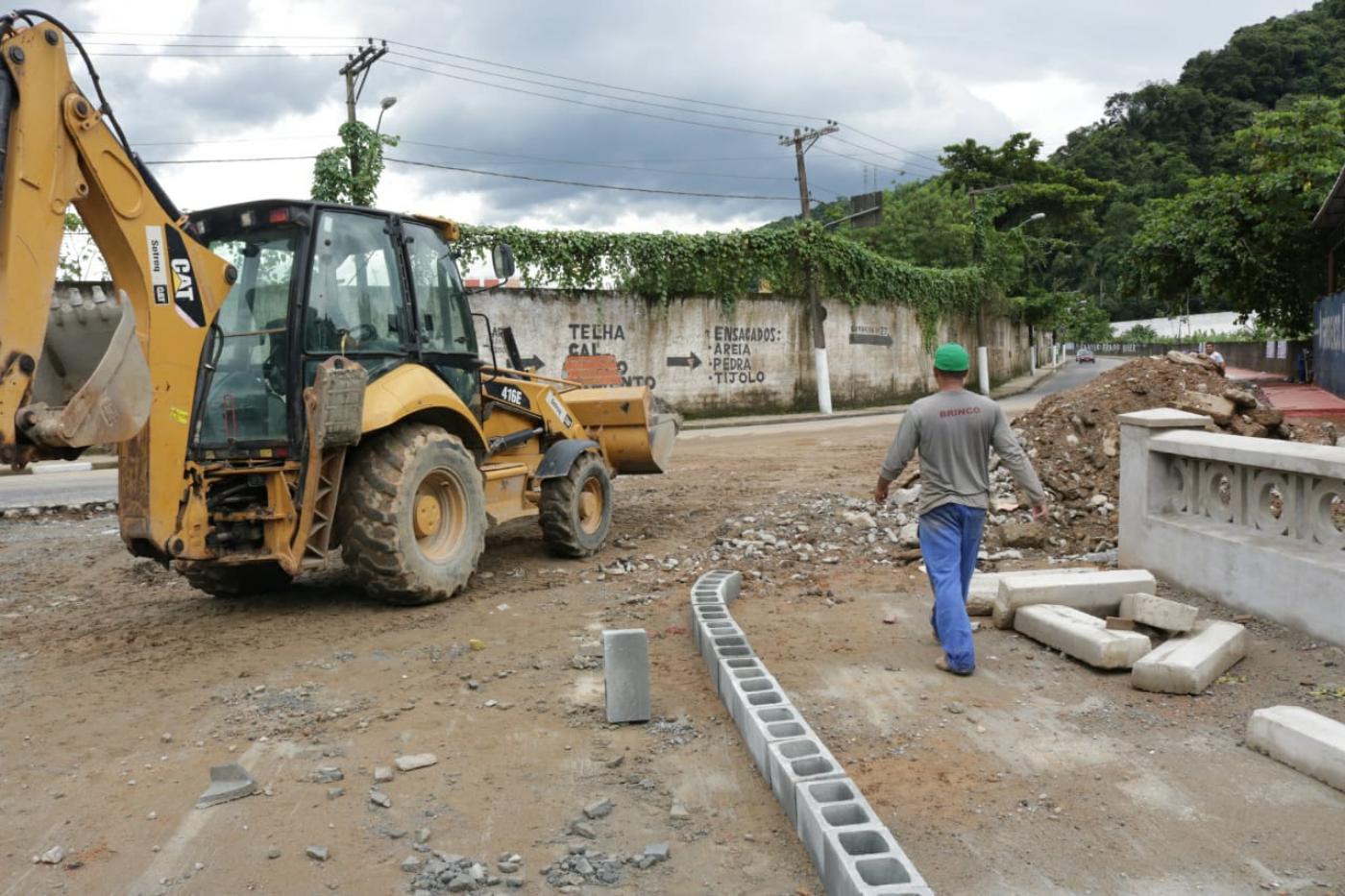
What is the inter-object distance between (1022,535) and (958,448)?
10.9 ft

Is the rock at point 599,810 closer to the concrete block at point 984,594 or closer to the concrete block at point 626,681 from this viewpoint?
the concrete block at point 626,681

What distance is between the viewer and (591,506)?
9.02 m

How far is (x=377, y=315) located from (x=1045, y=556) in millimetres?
5637

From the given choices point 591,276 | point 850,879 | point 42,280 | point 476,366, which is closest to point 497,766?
point 850,879

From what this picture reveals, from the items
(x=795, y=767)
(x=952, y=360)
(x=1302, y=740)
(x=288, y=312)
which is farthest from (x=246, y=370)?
(x=1302, y=740)

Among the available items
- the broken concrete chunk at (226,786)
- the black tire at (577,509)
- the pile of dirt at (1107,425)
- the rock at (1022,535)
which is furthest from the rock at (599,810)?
the pile of dirt at (1107,425)

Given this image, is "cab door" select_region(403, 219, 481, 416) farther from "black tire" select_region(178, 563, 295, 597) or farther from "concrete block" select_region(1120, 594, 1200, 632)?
"concrete block" select_region(1120, 594, 1200, 632)

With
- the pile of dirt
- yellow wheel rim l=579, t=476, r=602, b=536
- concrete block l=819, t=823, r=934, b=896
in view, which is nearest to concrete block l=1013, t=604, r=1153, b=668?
concrete block l=819, t=823, r=934, b=896

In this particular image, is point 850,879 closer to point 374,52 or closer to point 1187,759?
point 1187,759

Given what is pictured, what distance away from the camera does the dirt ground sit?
11.2 ft

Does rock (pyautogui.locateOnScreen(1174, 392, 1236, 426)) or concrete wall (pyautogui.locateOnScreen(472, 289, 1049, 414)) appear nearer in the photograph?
rock (pyautogui.locateOnScreen(1174, 392, 1236, 426))

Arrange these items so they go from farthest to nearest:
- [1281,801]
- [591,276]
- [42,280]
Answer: [591,276], [42,280], [1281,801]

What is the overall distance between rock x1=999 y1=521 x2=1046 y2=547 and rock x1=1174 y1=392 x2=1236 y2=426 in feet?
7.69

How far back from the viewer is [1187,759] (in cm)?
418
